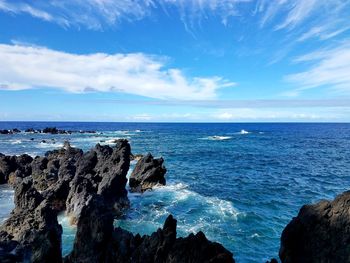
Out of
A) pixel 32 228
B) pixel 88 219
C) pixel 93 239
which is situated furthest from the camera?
pixel 32 228

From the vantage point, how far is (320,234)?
17.2 meters

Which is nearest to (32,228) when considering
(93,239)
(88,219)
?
(88,219)

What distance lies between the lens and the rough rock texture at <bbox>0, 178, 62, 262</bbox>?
817 inches

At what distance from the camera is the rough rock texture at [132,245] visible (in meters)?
17.6

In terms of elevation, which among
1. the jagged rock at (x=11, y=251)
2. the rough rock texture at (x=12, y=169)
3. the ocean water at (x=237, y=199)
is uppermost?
the rough rock texture at (x=12, y=169)

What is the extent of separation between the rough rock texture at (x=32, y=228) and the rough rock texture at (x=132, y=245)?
6.34 ft

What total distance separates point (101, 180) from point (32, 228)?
17875 millimetres

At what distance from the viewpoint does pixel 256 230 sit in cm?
3353

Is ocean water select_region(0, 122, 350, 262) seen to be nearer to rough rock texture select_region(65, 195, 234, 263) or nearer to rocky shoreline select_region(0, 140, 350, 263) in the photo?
rocky shoreline select_region(0, 140, 350, 263)

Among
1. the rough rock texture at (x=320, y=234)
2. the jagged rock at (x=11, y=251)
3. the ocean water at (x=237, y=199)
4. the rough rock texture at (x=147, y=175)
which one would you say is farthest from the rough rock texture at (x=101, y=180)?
the rough rock texture at (x=320, y=234)

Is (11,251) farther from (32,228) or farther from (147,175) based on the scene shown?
(147,175)

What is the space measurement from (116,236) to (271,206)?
25092mm

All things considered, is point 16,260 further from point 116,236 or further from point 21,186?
point 21,186

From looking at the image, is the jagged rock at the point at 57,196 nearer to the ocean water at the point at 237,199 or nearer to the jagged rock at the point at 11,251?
the ocean water at the point at 237,199
